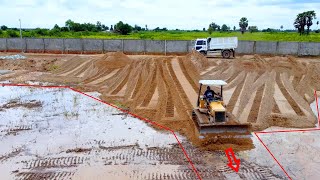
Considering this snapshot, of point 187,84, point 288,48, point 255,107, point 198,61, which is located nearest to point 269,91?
point 255,107

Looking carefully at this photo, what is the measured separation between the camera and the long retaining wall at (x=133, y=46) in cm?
3756

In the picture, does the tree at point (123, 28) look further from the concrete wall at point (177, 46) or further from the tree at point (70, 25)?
the concrete wall at point (177, 46)

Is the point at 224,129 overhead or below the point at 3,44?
below

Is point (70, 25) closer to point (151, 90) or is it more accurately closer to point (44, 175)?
point (151, 90)

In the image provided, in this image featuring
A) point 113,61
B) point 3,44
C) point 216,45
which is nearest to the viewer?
point 113,61

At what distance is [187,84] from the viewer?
2120 cm

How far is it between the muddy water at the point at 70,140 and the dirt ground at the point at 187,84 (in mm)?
1402

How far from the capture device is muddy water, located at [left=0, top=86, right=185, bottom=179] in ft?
32.3

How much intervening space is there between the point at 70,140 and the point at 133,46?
1126 inches

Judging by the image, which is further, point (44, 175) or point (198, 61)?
point (198, 61)

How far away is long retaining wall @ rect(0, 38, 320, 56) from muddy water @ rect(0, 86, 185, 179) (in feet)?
74.6

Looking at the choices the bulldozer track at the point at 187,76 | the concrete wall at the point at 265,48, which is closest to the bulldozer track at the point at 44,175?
the bulldozer track at the point at 187,76

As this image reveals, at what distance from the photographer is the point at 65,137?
12312 millimetres

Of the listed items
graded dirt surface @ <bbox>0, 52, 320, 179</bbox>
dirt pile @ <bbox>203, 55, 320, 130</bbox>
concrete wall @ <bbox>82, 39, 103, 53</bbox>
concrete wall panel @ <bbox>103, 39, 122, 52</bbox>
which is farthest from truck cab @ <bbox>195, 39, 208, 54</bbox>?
concrete wall @ <bbox>82, 39, 103, 53</bbox>
